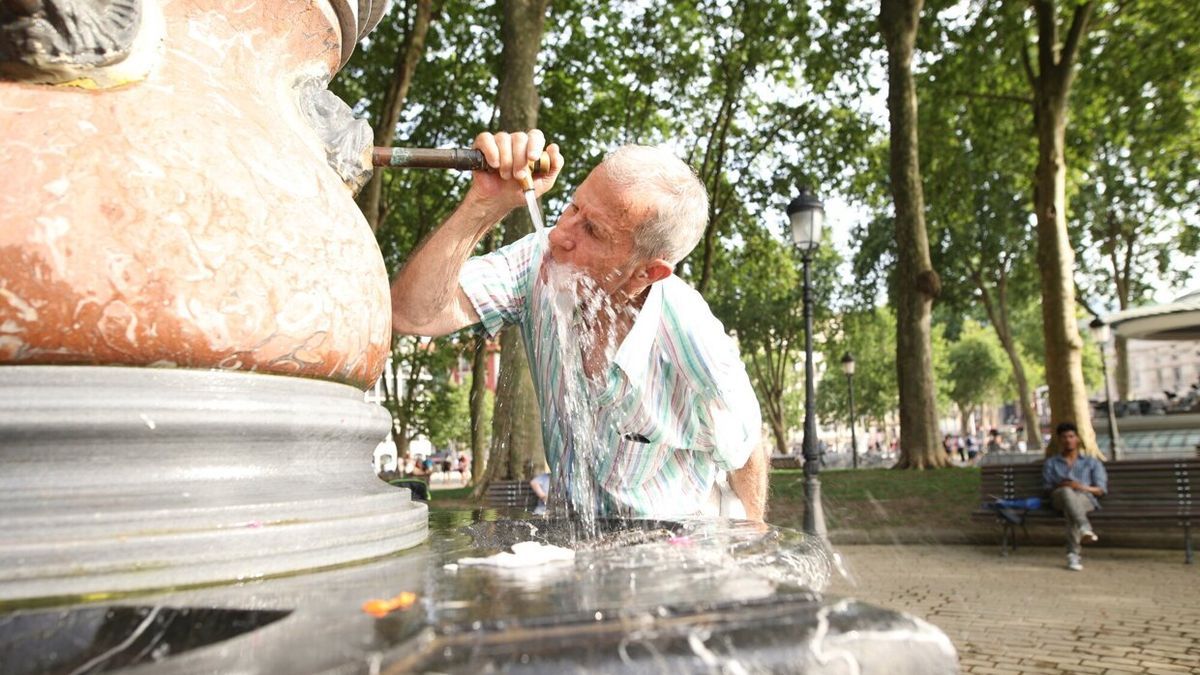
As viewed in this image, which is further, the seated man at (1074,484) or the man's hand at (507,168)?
the seated man at (1074,484)

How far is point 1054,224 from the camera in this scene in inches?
557

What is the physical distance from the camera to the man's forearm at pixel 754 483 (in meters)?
2.76

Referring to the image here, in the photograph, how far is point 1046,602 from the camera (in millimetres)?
7227

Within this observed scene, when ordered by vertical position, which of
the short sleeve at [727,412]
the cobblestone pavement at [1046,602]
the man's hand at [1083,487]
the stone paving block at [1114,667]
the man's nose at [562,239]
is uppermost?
the man's nose at [562,239]

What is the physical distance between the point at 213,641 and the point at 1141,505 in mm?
10788

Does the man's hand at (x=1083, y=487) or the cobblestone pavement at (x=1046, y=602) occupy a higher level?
the man's hand at (x=1083, y=487)

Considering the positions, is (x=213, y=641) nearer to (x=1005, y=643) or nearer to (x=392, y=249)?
(x=1005, y=643)

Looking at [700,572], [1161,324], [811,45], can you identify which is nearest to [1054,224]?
[1161,324]

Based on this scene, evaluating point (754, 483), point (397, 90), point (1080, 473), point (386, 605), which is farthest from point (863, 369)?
point (386, 605)

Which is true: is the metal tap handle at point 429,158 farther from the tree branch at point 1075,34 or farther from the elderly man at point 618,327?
the tree branch at point 1075,34

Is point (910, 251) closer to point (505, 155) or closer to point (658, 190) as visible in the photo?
point (658, 190)

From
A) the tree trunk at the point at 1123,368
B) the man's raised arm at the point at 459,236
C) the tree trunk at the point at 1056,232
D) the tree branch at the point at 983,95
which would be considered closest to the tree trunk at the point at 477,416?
the man's raised arm at the point at 459,236

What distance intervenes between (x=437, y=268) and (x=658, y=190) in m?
0.61

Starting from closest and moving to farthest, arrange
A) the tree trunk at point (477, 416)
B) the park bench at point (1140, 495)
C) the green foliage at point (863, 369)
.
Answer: the park bench at point (1140, 495) → the tree trunk at point (477, 416) → the green foliage at point (863, 369)
